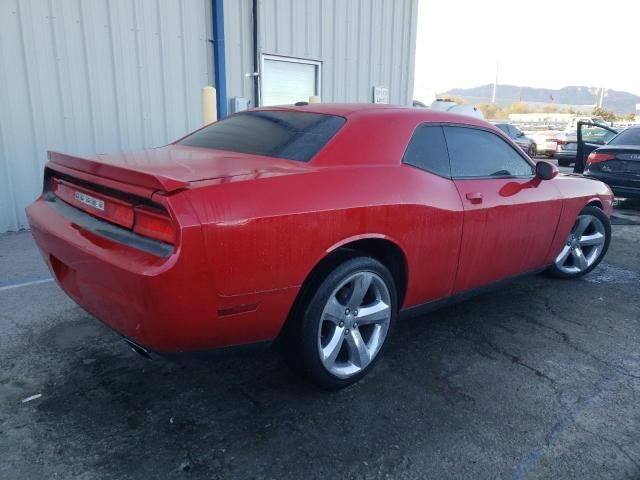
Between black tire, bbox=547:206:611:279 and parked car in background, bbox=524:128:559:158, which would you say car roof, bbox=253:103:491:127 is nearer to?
black tire, bbox=547:206:611:279

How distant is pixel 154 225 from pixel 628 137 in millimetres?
8792

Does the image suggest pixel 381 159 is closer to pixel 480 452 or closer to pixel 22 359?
pixel 480 452

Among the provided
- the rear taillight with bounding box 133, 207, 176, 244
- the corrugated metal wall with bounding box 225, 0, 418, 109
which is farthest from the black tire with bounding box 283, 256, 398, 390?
the corrugated metal wall with bounding box 225, 0, 418, 109

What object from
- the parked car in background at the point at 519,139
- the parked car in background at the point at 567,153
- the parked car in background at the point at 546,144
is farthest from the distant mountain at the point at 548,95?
the parked car in background at the point at 567,153

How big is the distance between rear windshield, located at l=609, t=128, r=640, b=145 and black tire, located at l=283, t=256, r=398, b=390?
24.9ft

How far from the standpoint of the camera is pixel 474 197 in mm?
3275

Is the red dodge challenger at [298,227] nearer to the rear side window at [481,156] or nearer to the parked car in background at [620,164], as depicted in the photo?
the rear side window at [481,156]

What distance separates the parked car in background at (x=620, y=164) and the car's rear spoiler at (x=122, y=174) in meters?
7.85

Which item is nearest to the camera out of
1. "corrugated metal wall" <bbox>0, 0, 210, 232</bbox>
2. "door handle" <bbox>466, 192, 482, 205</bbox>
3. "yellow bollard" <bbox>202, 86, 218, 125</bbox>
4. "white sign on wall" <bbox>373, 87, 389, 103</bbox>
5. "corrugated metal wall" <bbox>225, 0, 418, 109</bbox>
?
"door handle" <bbox>466, 192, 482, 205</bbox>

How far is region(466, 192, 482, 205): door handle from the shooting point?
3246 mm

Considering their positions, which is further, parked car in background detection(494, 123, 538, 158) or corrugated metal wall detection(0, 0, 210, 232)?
parked car in background detection(494, 123, 538, 158)

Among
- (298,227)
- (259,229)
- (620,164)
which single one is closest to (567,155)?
(620,164)

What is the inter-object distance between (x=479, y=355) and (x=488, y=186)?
1102 mm

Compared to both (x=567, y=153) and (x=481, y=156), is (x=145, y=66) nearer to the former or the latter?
(x=481, y=156)
